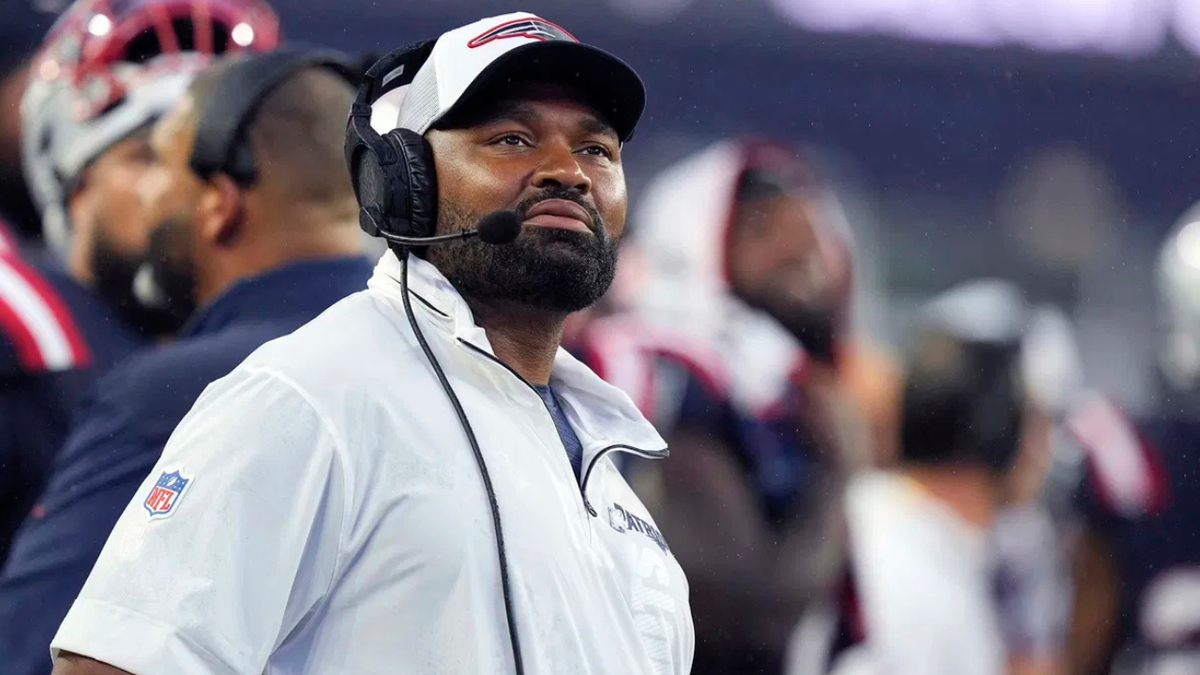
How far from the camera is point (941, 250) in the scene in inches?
100

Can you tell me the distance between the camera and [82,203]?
84.6 inches

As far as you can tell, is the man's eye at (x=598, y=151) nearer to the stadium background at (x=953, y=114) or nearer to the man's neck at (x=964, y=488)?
the stadium background at (x=953, y=114)

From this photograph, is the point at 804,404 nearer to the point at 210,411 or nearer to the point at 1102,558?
the point at 1102,558

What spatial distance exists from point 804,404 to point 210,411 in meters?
1.58

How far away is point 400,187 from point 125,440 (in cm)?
75

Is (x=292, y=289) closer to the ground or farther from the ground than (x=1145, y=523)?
farther from the ground

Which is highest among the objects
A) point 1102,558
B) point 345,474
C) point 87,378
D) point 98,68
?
point 345,474

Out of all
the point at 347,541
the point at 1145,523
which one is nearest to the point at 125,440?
the point at 347,541

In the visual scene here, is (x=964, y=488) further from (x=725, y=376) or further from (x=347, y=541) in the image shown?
(x=347, y=541)

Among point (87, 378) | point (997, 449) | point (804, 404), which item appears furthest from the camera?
point (997, 449)

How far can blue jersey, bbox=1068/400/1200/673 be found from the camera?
2.62 m

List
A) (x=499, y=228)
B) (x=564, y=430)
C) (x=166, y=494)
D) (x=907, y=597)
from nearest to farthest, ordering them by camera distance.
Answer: (x=166, y=494) < (x=499, y=228) < (x=564, y=430) < (x=907, y=597)

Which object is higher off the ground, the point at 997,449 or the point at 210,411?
the point at 210,411

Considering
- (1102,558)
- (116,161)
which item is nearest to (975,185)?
(1102,558)
